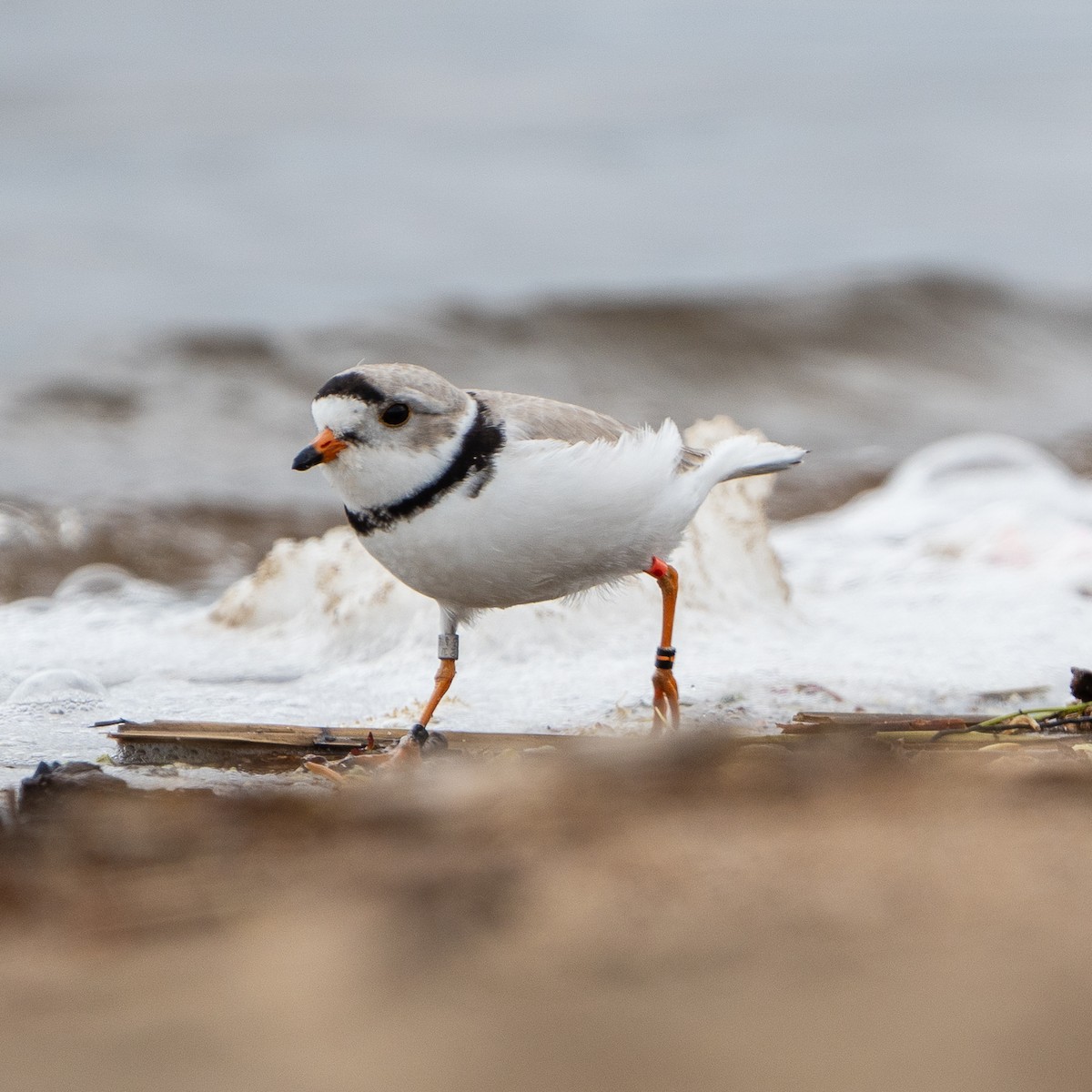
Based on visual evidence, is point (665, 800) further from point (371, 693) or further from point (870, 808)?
point (371, 693)

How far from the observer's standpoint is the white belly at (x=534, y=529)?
3.16 meters

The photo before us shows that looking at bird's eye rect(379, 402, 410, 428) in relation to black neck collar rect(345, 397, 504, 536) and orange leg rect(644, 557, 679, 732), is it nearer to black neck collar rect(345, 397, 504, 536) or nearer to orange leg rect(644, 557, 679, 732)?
black neck collar rect(345, 397, 504, 536)

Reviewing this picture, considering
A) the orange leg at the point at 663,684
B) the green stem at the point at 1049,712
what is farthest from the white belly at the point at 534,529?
the green stem at the point at 1049,712

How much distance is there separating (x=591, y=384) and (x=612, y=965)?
30.5 feet

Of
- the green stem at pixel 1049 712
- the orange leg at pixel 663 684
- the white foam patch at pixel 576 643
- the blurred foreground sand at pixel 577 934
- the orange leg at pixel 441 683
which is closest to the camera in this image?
the blurred foreground sand at pixel 577 934

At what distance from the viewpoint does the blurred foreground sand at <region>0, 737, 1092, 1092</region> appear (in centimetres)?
168

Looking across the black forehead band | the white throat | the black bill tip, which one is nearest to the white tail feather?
the white throat

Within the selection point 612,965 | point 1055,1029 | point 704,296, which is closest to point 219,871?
point 612,965

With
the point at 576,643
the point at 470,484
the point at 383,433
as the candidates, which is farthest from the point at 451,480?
the point at 576,643

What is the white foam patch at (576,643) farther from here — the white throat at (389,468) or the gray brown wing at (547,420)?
the white throat at (389,468)

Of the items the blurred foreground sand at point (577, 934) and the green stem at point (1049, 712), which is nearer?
the blurred foreground sand at point (577, 934)

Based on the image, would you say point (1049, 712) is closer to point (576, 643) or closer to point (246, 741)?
point (576, 643)

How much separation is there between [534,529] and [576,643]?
1496 millimetres

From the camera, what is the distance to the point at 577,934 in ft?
6.32
